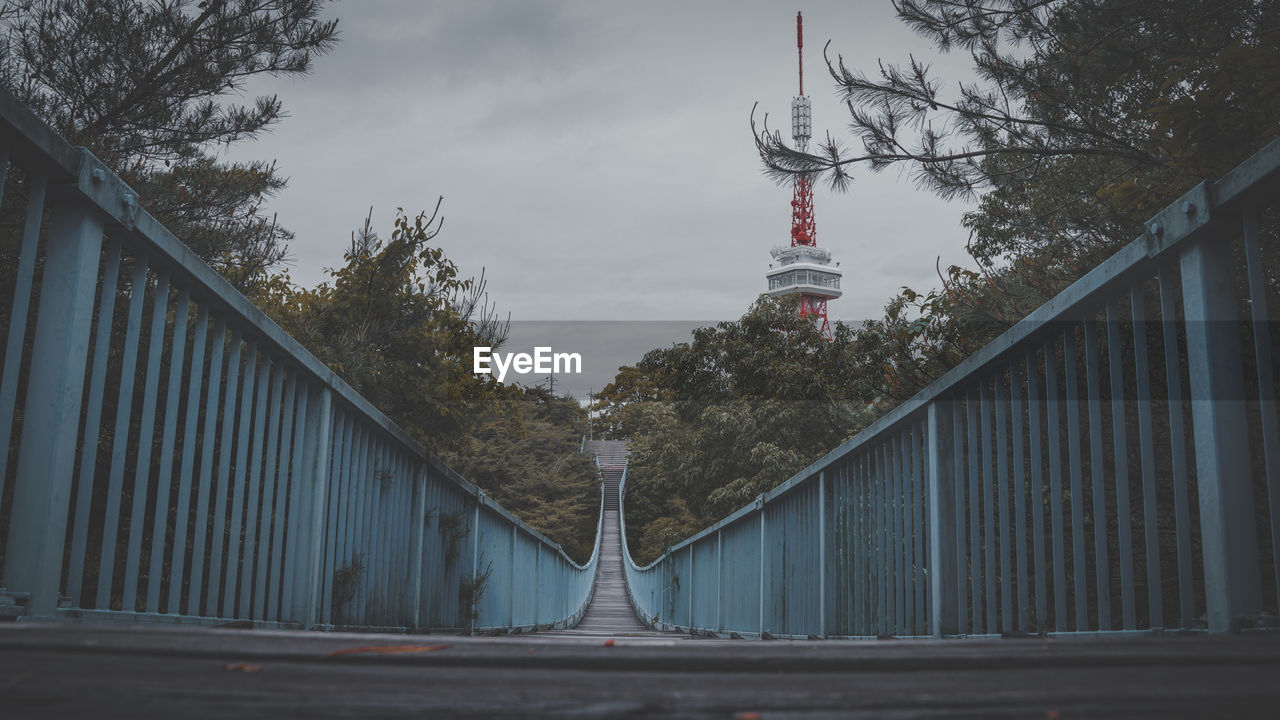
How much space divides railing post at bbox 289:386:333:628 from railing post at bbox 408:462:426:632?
154cm

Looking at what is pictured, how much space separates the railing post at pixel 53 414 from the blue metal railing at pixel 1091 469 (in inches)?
93.9

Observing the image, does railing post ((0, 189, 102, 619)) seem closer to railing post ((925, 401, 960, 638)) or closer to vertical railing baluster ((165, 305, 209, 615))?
vertical railing baluster ((165, 305, 209, 615))

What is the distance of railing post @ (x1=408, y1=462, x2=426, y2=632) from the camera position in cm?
489

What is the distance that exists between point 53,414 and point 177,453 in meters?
3.50

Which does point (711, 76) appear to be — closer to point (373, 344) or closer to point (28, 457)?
point (373, 344)

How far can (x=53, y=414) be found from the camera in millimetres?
1813

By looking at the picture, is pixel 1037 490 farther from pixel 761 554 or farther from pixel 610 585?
pixel 610 585

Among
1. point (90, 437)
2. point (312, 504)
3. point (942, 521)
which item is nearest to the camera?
point (90, 437)

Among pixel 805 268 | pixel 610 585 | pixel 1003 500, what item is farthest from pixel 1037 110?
pixel 805 268

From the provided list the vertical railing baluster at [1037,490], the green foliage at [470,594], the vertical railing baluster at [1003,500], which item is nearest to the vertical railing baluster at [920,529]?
the vertical railing baluster at [1003,500]

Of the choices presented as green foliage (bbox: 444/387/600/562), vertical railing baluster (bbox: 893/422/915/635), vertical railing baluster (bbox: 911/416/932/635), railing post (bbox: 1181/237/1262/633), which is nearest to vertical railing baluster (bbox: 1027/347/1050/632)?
railing post (bbox: 1181/237/1262/633)

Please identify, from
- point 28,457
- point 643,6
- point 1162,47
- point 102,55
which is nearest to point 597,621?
point 643,6

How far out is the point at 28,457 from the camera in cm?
180

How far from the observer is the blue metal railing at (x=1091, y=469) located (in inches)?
70.7
